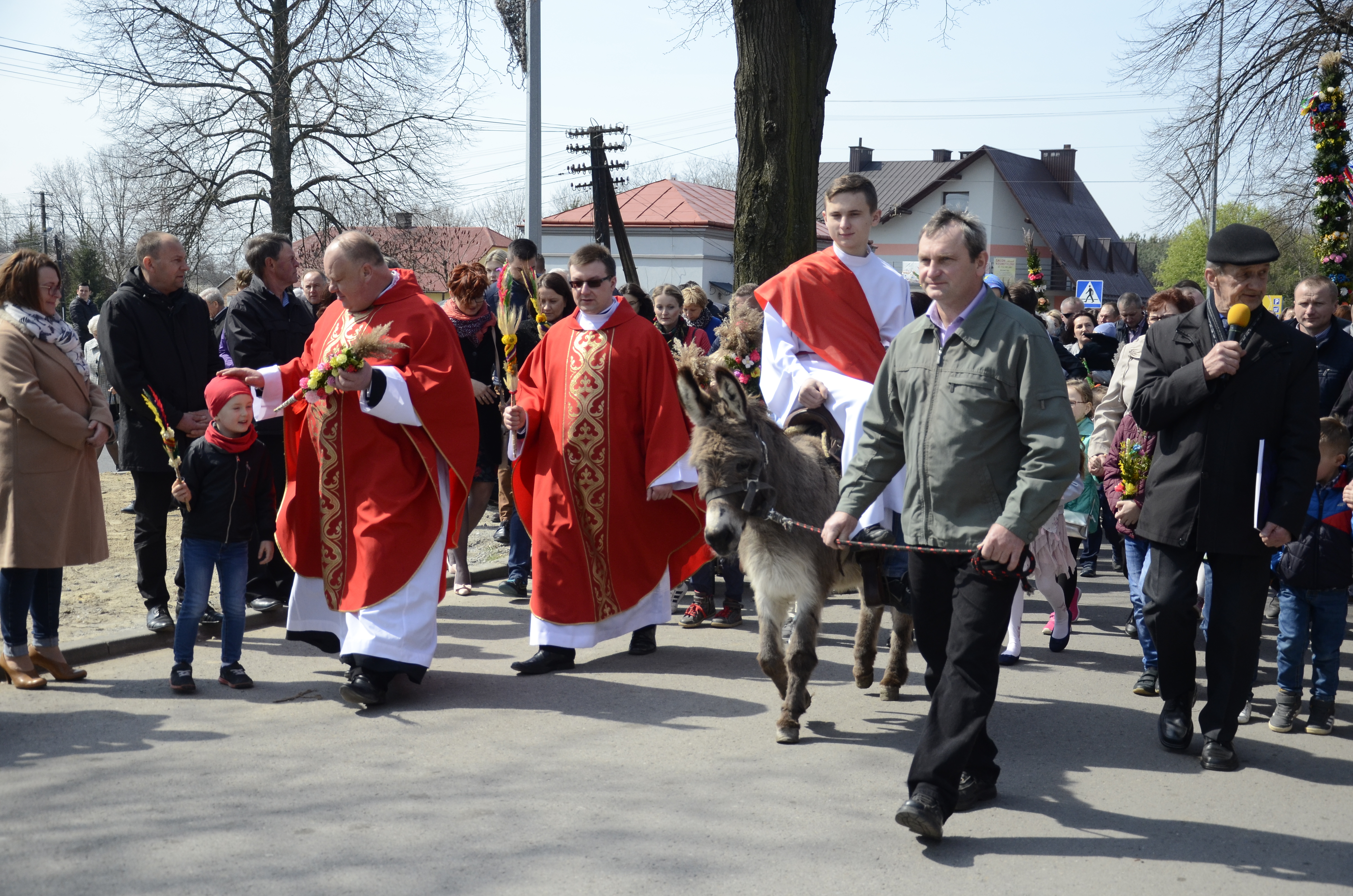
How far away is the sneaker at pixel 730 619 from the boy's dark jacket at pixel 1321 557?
3386 mm

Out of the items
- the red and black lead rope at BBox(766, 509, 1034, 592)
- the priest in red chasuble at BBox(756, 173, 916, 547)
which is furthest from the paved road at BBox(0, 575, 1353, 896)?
the priest in red chasuble at BBox(756, 173, 916, 547)

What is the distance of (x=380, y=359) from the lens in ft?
19.2

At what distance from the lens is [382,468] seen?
6.04 m

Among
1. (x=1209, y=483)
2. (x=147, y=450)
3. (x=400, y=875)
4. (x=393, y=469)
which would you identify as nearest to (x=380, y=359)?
(x=393, y=469)

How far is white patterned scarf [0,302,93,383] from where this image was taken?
6188 mm

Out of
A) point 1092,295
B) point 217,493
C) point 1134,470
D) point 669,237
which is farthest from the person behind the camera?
point 669,237

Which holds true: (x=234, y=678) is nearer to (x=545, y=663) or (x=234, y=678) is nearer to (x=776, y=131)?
(x=545, y=663)

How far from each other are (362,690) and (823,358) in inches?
116

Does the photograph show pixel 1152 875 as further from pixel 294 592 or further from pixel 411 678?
pixel 294 592

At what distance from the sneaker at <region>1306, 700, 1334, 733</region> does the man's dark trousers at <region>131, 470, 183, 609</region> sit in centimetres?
635

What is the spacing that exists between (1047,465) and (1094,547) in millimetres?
6905

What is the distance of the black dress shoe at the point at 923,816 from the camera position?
4055 millimetres

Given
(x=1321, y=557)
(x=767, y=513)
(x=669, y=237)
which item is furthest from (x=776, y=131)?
(x=669, y=237)

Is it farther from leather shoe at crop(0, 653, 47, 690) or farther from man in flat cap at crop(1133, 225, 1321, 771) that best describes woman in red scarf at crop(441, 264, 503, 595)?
man in flat cap at crop(1133, 225, 1321, 771)
